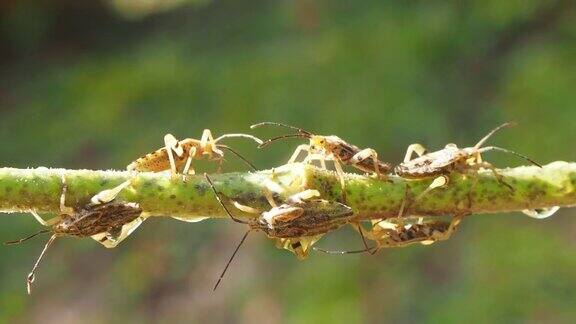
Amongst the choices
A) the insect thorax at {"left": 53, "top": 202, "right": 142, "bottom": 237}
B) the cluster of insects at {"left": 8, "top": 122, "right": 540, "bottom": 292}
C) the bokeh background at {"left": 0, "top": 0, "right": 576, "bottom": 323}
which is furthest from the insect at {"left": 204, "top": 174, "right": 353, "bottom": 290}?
the bokeh background at {"left": 0, "top": 0, "right": 576, "bottom": 323}

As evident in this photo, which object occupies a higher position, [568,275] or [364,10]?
[364,10]

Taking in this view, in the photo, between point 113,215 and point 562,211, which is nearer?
point 113,215

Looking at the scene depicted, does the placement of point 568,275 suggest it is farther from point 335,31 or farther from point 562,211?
point 335,31

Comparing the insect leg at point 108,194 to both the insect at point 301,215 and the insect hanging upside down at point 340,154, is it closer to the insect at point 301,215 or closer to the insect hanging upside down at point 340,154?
the insect at point 301,215

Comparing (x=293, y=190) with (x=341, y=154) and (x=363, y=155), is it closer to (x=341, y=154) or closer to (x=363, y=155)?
(x=363, y=155)

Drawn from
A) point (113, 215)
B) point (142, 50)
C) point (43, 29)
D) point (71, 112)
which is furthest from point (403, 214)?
point (43, 29)

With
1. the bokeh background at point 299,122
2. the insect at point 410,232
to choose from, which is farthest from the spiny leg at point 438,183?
the bokeh background at point 299,122

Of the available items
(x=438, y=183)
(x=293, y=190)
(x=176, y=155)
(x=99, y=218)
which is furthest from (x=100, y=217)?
(x=438, y=183)
